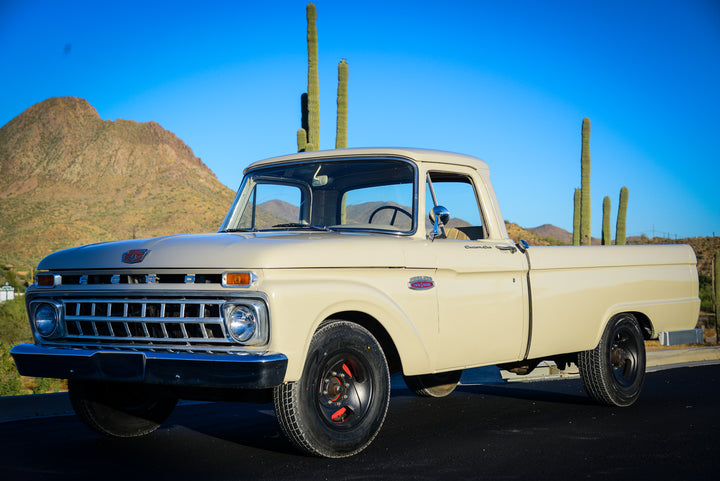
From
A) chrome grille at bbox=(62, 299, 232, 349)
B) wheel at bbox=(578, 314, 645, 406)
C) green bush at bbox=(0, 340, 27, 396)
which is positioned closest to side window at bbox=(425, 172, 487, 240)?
wheel at bbox=(578, 314, 645, 406)

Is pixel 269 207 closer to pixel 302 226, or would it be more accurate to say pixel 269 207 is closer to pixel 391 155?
pixel 302 226

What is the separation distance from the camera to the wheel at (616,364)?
7023 millimetres

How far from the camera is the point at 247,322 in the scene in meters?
4.34

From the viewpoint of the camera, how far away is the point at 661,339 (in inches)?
299

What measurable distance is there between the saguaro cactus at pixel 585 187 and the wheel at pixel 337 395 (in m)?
23.1

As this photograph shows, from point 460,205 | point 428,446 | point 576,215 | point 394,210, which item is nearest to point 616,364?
point 460,205

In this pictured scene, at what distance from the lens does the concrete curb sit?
706cm

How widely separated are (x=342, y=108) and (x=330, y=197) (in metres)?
14.6

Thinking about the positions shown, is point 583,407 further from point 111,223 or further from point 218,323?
point 111,223

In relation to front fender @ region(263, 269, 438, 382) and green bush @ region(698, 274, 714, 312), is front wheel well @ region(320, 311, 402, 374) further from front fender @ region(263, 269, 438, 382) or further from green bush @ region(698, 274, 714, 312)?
green bush @ region(698, 274, 714, 312)

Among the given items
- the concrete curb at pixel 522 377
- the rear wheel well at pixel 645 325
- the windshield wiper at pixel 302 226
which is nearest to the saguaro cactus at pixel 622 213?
the concrete curb at pixel 522 377

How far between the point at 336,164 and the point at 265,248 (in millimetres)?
1856

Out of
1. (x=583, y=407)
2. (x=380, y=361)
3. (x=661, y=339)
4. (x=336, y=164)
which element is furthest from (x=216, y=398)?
(x=661, y=339)

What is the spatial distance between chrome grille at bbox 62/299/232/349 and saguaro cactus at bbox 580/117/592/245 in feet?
78.3
